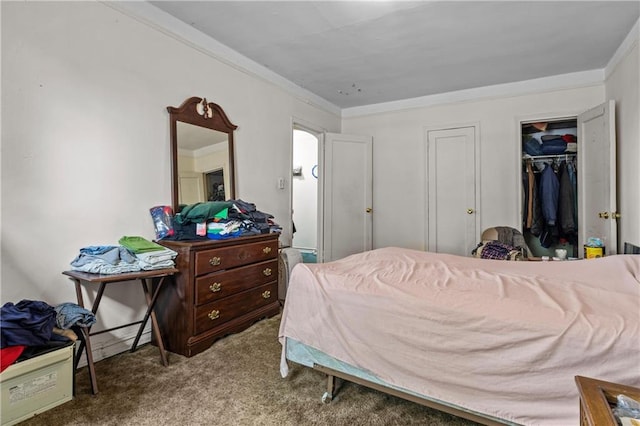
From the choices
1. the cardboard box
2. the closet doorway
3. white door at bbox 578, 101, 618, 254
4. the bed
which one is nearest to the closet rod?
white door at bbox 578, 101, 618, 254

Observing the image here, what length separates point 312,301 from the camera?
1.79m

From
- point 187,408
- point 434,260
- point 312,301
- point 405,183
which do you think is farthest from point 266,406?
point 405,183

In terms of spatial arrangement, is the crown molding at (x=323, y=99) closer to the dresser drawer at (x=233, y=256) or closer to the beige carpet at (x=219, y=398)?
the dresser drawer at (x=233, y=256)

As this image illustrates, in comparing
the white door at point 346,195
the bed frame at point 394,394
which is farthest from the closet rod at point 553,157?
the bed frame at point 394,394

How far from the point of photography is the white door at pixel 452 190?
4359mm

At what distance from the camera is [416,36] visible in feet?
9.63

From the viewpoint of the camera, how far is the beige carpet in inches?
64.7

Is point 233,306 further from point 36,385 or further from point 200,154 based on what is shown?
point 200,154

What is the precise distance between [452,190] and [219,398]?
3.79 meters

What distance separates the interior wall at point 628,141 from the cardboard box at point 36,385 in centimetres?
406

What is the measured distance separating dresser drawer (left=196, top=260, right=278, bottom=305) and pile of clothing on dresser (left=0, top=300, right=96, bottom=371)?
70 cm

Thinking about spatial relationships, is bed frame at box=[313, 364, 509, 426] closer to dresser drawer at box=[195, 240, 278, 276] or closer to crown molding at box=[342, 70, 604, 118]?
dresser drawer at box=[195, 240, 278, 276]

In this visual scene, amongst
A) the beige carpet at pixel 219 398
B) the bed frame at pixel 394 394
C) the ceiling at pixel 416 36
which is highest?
the ceiling at pixel 416 36

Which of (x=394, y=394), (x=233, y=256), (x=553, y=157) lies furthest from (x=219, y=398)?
(x=553, y=157)
